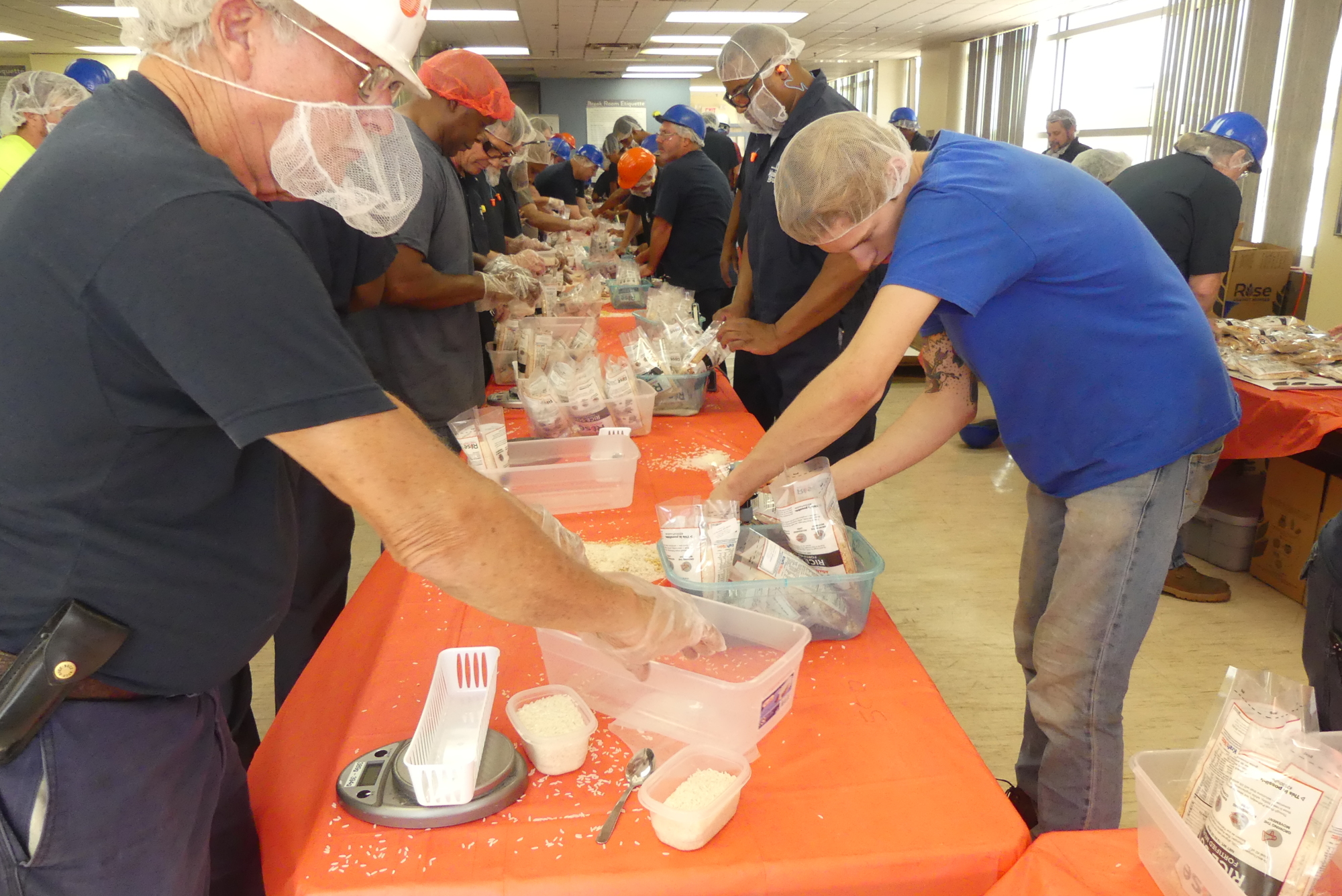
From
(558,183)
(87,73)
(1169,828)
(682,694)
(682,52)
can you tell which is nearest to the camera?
(1169,828)

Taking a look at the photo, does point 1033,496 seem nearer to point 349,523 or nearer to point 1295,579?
point 349,523

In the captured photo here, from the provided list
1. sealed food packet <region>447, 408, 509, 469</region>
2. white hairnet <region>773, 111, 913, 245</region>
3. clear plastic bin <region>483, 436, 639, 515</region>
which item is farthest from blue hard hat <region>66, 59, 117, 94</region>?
white hairnet <region>773, 111, 913, 245</region>

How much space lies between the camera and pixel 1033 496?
1715 millimetres

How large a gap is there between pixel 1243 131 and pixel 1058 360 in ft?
8.74

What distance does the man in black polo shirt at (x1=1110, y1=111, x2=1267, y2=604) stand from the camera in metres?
3.14

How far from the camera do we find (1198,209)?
3141 mm

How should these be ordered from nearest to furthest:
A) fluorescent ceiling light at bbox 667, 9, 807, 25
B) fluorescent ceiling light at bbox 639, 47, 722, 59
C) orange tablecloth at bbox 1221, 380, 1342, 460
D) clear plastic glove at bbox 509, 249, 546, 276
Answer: orange tablecloth at bbox 1221, 380, 1342, 460 < clear plastic glove at bbox 509, 249, 546, 276 < fluorescent ceiling light at bbox 667, 9, 807, 25 < fluorescent ceiling light at bbox 639, 47, 722, 59

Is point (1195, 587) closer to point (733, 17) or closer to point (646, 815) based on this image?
point (646, 815)

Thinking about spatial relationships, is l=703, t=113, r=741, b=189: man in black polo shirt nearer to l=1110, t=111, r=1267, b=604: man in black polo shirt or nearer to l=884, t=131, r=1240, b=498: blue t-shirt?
l=1110, t=111, r=1267, b=604: man in black polo shirt

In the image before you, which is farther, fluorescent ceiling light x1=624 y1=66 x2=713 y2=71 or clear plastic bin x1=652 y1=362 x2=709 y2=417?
fluorescent ceiling light x1=624 y1=66 x2=713 y2=71

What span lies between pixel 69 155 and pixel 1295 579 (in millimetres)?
3707

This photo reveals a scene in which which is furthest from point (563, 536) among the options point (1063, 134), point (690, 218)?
point (1063, 134)

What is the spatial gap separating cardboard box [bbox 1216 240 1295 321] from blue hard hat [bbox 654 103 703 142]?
125 inches

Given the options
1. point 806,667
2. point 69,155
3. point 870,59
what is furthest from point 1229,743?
point 870,59
